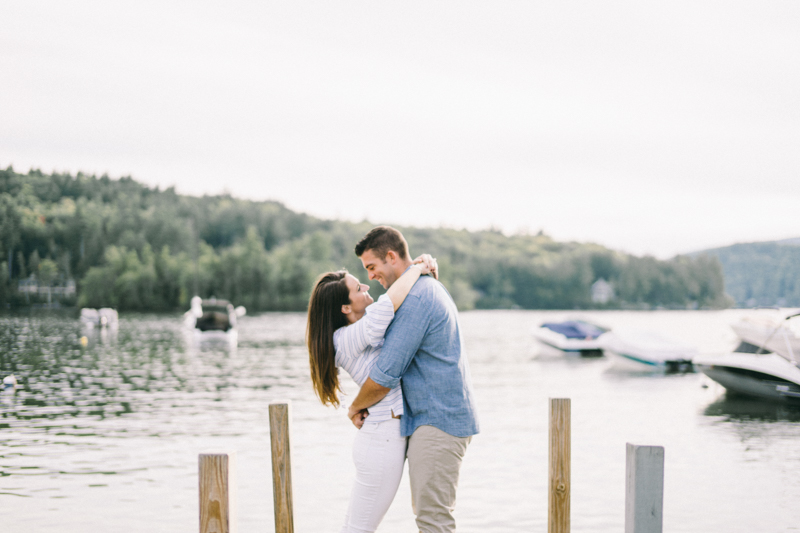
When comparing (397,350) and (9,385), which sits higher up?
(397,350)

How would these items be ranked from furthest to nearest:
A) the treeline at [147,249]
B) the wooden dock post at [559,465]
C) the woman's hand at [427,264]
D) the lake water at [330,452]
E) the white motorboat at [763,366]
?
1. the treeline at [147,249]
2. the white motorboat at [763,366]
3. the lake water at [330,452]
4. the wooden dock post at [559,465]
5. the woman's hand at [427,264]

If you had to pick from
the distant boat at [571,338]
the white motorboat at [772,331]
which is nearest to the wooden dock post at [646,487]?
the white motorboat at [772,331]

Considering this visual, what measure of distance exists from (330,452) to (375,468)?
9793 mm

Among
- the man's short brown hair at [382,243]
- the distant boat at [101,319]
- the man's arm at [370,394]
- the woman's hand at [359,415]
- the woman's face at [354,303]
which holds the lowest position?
the distant boat at [101,319]

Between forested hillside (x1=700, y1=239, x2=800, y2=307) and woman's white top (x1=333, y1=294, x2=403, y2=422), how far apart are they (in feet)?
131

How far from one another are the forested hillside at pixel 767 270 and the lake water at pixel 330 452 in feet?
78.7

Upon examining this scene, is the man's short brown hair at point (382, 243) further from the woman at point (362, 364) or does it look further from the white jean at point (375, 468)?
the white jean at point (375, 468)

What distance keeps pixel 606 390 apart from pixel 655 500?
70.9 feet

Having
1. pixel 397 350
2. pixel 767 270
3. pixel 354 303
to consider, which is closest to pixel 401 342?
pixel 397 350

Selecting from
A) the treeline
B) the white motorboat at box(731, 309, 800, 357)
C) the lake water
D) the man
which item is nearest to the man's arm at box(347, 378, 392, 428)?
the man

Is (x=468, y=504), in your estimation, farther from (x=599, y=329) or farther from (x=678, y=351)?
(x=599, y=329)

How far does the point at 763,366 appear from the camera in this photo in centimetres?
2058

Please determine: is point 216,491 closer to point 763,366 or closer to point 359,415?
point 359,415

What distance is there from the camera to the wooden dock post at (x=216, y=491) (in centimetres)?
448
